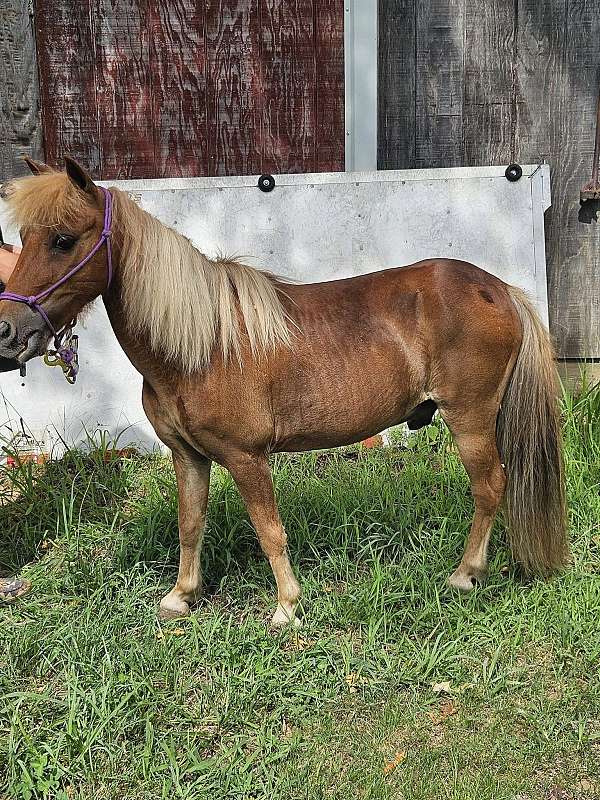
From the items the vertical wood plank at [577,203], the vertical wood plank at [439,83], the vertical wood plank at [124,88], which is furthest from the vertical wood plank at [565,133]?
the vertical wood plank at [124,88]

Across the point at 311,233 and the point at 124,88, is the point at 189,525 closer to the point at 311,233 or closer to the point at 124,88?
the point at 311,233

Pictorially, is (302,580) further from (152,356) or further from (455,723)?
(152,356)

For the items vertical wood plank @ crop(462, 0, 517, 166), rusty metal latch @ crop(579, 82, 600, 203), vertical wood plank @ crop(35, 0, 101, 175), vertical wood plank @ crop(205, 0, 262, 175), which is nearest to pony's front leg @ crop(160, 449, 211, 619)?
vertical wood plank @ crop(205, 0, 262, 175)

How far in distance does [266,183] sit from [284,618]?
2.92 m

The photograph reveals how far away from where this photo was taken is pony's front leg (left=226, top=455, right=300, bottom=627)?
296 cm

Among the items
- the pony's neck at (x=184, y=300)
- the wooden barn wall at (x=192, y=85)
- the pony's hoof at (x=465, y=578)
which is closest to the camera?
the pony's neck at (x=184, y=300)

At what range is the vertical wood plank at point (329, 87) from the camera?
4930mm

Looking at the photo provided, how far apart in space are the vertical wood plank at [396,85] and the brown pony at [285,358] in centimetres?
Result: 217

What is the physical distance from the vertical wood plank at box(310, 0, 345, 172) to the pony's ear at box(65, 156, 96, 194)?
289 centimetres

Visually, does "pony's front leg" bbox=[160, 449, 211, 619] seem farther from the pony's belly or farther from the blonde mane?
the blonde mane

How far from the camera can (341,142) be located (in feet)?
16.8

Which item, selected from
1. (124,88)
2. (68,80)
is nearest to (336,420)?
(124,88)

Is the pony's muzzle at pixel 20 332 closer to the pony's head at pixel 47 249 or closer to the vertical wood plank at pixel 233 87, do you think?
the pony's head at pixel 47 249

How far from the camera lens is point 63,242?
8.41 feet
